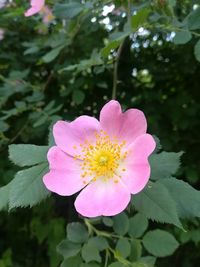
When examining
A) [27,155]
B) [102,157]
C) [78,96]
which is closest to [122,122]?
[102,157]

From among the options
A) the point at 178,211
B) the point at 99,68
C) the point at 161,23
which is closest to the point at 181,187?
the point at 178,211

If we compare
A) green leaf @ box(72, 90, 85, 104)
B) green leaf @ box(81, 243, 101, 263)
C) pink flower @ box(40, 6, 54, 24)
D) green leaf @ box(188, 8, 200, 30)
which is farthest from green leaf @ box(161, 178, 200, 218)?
pink flower @ box(40, 6, 54, 24)

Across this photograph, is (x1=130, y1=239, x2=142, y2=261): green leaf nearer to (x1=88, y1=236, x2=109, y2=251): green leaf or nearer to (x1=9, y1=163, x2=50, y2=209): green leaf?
(x1=88, y1=236, x2=109, y2=251): green leaf

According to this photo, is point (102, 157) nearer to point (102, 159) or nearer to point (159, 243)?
point (102, 159)

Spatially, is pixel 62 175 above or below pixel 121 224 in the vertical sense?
above

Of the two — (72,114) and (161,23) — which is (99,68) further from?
(72,114)
